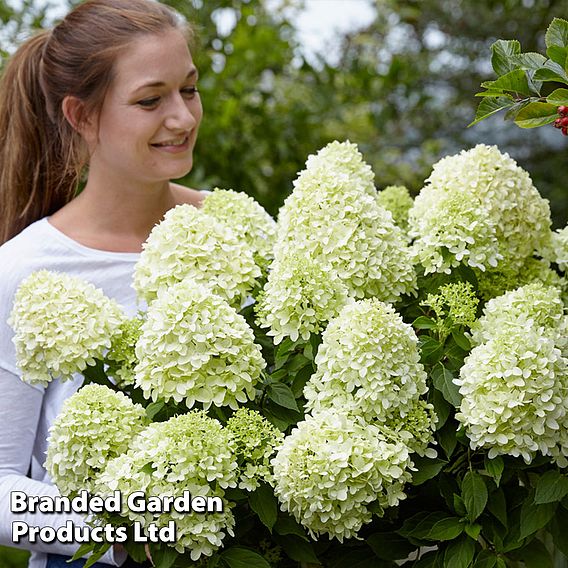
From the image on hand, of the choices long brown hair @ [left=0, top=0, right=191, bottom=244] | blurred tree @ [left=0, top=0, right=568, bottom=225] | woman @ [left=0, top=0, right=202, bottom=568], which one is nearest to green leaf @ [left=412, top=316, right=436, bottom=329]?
woman @ [left=0, top=0, right=202, bottom=568]

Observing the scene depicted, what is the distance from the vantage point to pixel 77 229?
1.96m

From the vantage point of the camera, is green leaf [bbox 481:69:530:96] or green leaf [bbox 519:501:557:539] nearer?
green leaf [bbox 481:69:530:96]

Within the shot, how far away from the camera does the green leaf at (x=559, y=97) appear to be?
1.01 metres

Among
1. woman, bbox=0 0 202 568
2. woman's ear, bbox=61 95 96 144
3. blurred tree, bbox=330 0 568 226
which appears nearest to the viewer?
woman, bbox=0 0 202 568

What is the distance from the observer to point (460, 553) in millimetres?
1186

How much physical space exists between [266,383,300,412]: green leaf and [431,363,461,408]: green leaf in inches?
7.5

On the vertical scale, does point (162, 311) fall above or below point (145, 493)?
above

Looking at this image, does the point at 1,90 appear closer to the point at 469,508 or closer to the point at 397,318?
the point at 397,318

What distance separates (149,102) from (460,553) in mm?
1093

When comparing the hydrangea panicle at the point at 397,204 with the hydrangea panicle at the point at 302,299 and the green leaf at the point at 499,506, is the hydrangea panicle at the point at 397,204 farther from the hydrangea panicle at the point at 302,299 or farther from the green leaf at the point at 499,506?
the green leaf at the point at 499,506

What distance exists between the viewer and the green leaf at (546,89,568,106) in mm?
1007

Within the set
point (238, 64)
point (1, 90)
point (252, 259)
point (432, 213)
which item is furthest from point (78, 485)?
point (238, 64)

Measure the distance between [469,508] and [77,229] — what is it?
111 centimetres

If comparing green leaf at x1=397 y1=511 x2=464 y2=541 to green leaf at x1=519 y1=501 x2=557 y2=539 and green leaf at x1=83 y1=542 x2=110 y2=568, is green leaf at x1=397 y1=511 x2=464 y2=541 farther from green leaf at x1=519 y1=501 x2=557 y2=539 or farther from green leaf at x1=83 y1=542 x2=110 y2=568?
green leaf at x1=83 y1=542 x2=110 y2=568
